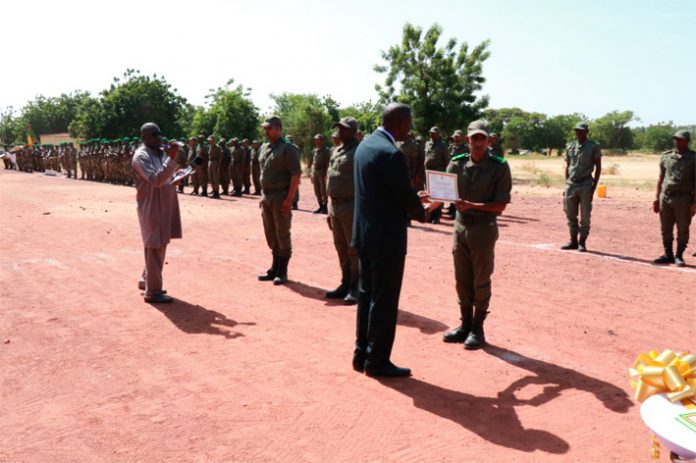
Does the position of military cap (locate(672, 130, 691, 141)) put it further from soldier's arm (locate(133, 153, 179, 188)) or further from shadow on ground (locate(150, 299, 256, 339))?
soldier's arm (locate(133, 153, 179, 188))

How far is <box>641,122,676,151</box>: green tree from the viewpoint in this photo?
2926 inches

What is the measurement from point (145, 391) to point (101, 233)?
27.5 ft

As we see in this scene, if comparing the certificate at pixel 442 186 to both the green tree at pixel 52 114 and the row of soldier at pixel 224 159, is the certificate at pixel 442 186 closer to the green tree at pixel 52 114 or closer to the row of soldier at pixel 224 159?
the row of soldier at pixel 224 159

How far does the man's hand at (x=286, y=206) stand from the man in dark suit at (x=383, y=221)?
2769mm

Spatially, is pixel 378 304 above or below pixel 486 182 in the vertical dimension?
below

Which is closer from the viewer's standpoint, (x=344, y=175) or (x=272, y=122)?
(x=344, y=175)

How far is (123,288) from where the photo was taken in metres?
7.46

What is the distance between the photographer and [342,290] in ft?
23.1

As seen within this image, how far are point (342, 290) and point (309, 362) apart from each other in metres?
2.13

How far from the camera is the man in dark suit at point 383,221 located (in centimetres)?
429

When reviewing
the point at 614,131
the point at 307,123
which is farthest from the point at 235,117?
the point at 614,131

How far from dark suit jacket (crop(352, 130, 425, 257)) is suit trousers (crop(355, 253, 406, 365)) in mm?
87

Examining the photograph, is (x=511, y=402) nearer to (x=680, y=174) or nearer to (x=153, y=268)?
(x=153, y=268)

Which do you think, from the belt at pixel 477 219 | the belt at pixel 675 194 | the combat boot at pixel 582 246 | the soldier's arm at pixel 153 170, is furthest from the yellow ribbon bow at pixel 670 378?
the combat boot at pixel 582 246
